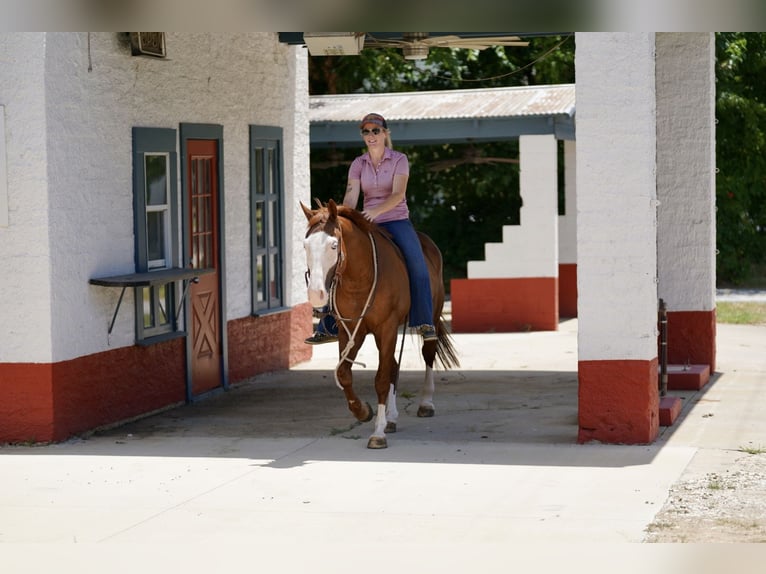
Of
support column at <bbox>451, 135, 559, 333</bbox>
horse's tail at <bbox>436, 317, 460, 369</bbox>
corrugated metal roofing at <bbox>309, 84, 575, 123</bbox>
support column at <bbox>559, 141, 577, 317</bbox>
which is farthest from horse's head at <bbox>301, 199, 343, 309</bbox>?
support column at <bbox>559, 141, 577, 317</bbox>

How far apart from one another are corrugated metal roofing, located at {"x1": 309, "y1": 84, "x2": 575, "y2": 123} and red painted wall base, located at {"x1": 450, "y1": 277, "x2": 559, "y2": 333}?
2.22 meters

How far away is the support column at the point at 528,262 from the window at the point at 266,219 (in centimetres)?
401

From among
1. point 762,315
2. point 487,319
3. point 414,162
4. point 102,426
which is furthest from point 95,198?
point 414,162

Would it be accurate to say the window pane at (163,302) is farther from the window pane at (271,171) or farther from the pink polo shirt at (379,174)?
the window pane at (271,171)

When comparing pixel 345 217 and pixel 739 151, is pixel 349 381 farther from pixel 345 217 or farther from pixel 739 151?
pixel 739 151

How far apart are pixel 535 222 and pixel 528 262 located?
534 mm

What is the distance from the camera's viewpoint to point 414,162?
26062mm

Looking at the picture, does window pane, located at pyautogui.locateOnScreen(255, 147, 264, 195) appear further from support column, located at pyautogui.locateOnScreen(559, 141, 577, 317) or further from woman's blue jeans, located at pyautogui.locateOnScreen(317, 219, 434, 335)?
support column, located at pyautogui.locateOnScreen(559, 141, 577, 317)

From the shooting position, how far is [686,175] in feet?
42.9

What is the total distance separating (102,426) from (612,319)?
13.5 ft

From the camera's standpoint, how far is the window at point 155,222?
1144 centimetres

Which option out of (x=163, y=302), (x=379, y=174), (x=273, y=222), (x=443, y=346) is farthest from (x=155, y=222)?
(x=273, y=222)

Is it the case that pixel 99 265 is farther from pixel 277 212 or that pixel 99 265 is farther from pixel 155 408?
pixel 277 212

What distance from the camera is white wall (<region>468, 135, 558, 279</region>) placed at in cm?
1803
